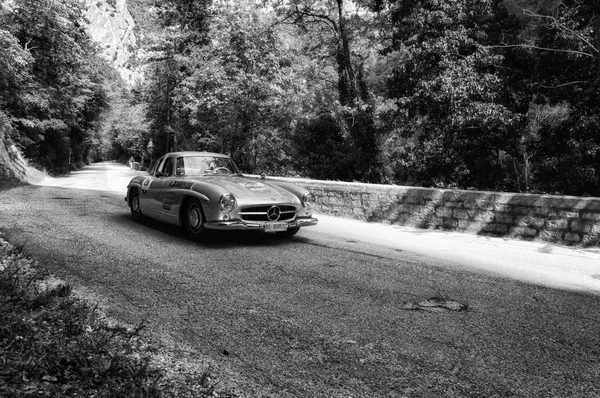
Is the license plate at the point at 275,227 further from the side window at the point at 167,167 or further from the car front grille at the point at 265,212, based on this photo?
the side window at the point at 167,167

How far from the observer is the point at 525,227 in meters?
8.10

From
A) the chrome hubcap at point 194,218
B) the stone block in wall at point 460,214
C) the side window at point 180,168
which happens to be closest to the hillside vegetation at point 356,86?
the stone block in wall at point 460,214

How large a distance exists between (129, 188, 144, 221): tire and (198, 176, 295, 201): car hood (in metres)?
2.02

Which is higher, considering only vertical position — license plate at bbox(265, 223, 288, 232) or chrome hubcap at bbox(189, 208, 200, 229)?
chrome hubcap at bbox(189, 208, 200, 229)

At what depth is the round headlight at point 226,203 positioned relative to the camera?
6.39 metres

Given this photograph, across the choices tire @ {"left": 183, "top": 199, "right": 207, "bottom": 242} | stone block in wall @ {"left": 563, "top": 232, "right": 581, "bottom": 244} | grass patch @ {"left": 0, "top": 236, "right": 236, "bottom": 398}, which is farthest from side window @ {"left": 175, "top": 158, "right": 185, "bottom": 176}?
stone block in wall @ {"left": 563, "top": 232, "right": 581, "bottom": 244}

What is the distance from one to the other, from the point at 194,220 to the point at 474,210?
558cm

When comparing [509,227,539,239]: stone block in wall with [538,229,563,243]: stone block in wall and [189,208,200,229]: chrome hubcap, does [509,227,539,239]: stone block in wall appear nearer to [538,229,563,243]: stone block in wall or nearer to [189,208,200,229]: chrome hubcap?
[538,229,563,243]: stone block in wall

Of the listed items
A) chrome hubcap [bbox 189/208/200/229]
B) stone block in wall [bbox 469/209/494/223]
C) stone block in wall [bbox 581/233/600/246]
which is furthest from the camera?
stone block in wall [bbox 469/209/494/223]

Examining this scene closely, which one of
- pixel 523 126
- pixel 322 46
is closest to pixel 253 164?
pixel 322 46

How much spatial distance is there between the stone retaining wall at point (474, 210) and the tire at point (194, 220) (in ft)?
16.6

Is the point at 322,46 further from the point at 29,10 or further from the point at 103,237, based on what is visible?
the point at 103,237

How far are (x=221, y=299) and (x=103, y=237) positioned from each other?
3.56m

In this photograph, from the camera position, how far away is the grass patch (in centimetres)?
213
